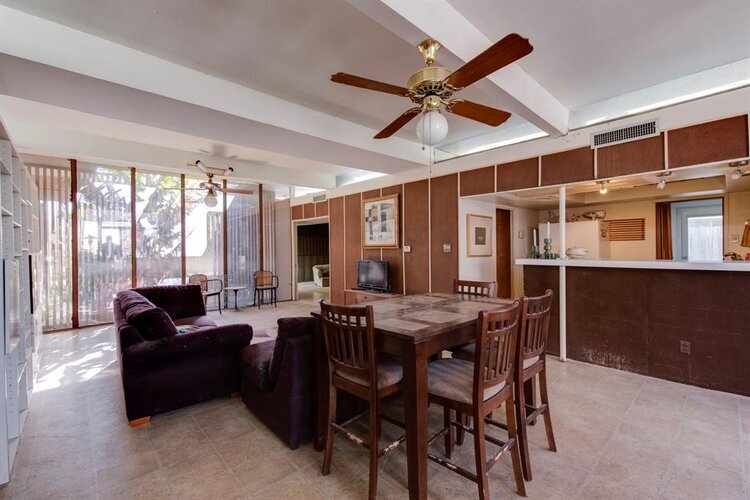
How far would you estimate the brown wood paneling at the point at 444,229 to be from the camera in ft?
16.6

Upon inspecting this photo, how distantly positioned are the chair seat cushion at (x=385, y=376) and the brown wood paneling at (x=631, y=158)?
3.25 m

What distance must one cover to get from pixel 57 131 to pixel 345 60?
199 inches

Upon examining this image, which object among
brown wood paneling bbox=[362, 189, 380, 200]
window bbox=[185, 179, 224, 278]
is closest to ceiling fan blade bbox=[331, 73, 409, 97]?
brown wood paneling bbox=[362, 189, 380, 200]

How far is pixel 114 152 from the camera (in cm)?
544

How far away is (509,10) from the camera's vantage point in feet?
7.63

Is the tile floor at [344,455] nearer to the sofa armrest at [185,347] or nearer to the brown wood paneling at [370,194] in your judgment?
the sofa armrest at [185,347]

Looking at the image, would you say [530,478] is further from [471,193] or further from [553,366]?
[471,193]

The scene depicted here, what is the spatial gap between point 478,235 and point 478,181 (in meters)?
0.92

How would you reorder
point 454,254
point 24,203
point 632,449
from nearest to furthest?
1. point 632,449
2. point 24,203
3. point 454,254

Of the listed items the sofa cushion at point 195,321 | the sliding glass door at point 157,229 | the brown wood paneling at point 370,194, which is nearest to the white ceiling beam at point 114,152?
the sliding glass door at point 157,229

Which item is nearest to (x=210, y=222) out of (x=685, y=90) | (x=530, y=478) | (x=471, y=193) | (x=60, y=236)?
(x=60, y=236)

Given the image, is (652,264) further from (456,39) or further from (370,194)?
(370,194)

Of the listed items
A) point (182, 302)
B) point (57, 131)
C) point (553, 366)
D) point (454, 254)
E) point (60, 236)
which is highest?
point (57, 131)

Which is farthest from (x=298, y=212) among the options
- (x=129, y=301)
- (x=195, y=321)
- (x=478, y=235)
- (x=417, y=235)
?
(x=129, y=301)
